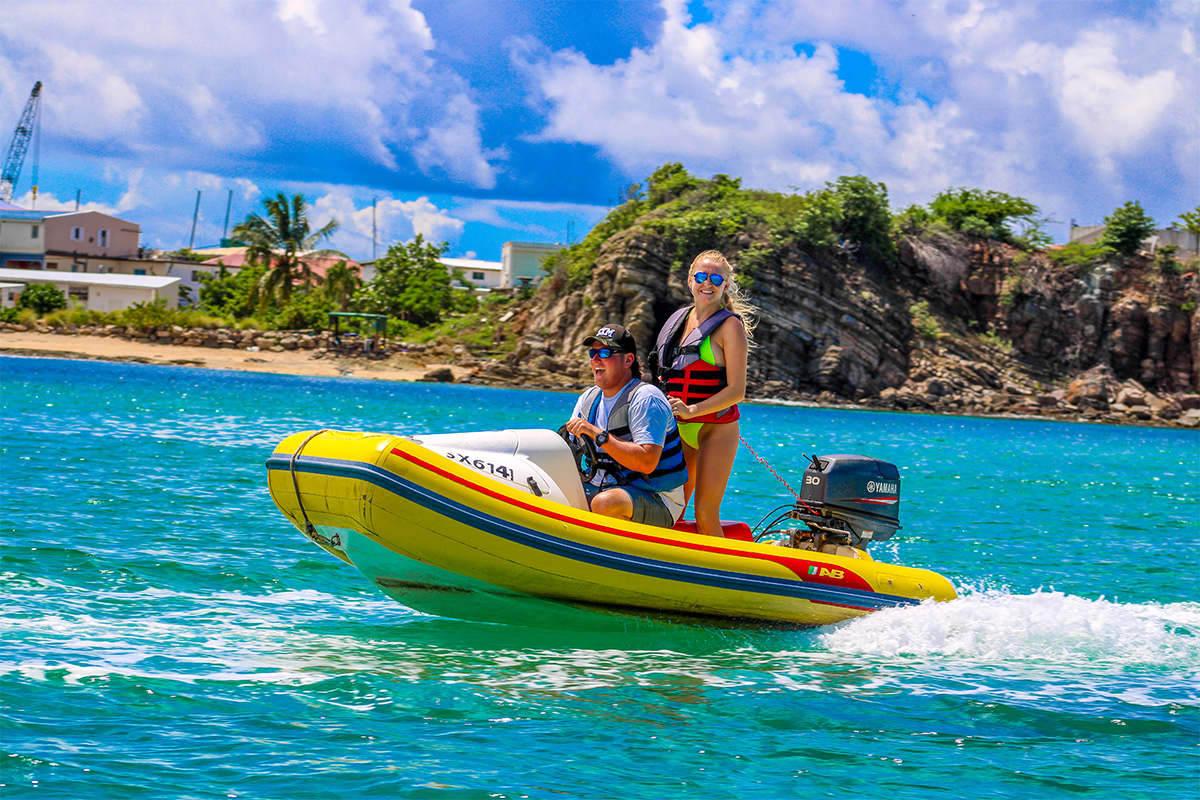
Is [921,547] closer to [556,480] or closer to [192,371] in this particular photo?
[556,480]

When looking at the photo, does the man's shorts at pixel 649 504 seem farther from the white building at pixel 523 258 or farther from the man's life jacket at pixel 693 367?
the white building at pixel 523 258

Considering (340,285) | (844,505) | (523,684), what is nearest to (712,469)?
(844,505)

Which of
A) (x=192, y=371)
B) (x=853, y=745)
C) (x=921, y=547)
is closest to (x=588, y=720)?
(x=853, y=745)

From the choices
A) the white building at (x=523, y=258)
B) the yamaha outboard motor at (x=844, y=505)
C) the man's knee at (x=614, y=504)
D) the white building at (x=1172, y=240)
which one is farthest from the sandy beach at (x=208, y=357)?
the man's knee at (x=614, y=504)

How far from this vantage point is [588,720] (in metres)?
4.63

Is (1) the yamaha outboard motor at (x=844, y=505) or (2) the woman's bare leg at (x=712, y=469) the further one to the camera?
(1) the yamaha outboard motor at (x=844, y=505)

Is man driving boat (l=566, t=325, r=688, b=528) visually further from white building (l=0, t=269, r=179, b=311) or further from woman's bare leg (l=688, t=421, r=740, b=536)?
white building (l=0, t=269, r=179, b=311)

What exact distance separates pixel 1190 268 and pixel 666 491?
181ft

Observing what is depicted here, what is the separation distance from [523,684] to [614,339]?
1.80 metres

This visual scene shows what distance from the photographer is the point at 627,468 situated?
5.82 metres

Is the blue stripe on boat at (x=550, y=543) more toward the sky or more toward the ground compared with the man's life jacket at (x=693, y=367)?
more toward the ground

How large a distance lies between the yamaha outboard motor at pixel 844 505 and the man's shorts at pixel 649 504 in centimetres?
117

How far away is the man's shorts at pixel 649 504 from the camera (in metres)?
5.87

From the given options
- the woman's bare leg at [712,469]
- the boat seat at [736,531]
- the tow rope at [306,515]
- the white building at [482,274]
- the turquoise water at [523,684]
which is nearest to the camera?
the turquoise water at [523,684]
